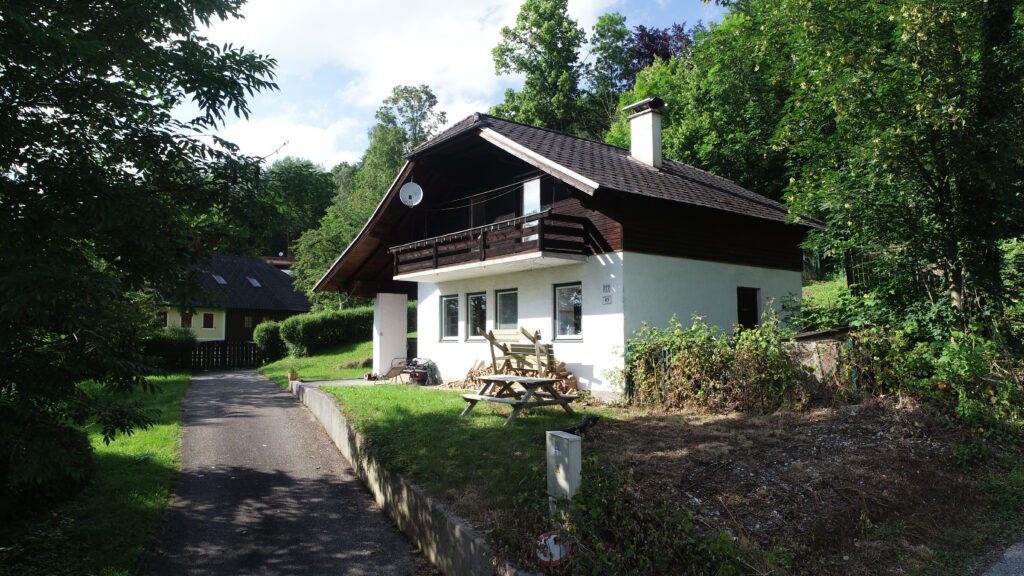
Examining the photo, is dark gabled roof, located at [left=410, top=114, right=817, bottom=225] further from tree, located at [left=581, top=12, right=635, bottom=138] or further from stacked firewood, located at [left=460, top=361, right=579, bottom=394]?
tree, located at [left=581, top=12, right=635, bottom=138]

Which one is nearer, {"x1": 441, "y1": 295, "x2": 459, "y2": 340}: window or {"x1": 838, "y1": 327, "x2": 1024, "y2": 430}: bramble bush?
{"x1": 838, "y1": 327, "x2": 1024, "y2": 430}: bramble bush

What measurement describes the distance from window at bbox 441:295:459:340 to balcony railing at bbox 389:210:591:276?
5.17 ft

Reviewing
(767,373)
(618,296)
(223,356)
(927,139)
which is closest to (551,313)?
(618,296)

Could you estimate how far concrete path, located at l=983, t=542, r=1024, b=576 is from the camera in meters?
4.37

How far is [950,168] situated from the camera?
8422mm

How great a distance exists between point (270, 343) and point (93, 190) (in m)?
26.2

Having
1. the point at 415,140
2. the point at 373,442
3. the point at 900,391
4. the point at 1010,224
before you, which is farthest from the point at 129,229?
the point at 415,140

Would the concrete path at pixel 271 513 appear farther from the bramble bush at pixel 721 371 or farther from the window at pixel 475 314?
the window at pixel 475 314

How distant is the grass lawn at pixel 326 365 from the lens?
21.8 meters

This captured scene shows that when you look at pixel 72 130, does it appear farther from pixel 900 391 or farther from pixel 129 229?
pixel 900 391

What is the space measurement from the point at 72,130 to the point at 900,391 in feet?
29.5

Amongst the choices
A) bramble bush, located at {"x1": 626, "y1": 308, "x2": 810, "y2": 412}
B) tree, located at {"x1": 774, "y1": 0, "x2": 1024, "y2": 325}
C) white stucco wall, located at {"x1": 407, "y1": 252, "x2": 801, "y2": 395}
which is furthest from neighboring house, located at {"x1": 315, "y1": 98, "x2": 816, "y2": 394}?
tree, located at {"x1": 774, "y1": 0, "x2": 1024, "y2": 325}

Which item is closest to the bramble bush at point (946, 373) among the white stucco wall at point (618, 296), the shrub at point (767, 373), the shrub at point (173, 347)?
the shrub at point (767, 373)

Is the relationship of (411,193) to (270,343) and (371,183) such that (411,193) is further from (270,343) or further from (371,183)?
(371,183)
